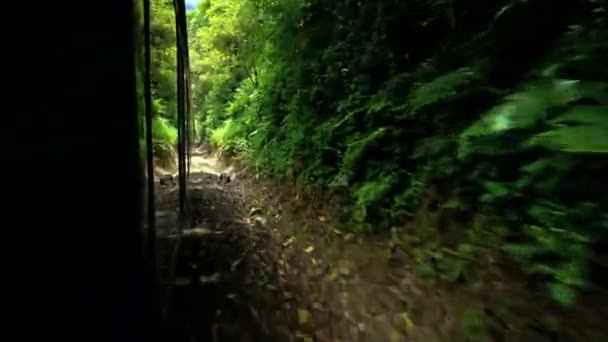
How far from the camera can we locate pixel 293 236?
5934 millimetres

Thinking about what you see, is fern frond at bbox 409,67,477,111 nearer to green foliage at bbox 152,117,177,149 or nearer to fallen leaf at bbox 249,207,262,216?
green foliage at bbox 152,117,177,149

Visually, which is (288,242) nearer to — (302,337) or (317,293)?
(317,293)

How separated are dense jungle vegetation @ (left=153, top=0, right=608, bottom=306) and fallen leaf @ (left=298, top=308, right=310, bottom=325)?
3.19ft

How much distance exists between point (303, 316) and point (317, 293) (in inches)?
16.9

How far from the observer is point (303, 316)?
12.5ft

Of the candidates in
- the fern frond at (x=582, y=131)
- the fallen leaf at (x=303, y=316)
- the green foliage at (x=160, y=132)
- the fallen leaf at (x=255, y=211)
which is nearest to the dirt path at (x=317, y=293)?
the fallen leaf at (x=303, y=316)

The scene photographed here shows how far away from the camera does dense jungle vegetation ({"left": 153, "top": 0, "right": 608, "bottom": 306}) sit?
2.08 m

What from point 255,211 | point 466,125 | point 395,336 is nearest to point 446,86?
point 466,125

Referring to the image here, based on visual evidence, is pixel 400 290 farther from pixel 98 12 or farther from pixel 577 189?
pixel 98 12

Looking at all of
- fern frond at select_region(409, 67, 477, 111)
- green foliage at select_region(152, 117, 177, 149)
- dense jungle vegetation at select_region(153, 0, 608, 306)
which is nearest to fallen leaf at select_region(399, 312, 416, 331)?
dense jungle vegetation at select_region(153, 0, 608, 306)

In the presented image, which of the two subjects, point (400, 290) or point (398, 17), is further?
point (398, 17)

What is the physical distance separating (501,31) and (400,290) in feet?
6.68

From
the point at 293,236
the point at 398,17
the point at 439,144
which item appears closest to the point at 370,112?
the point at 398,17

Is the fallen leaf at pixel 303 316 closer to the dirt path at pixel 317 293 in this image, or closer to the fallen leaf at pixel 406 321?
the dirt path at pixel 317 293
